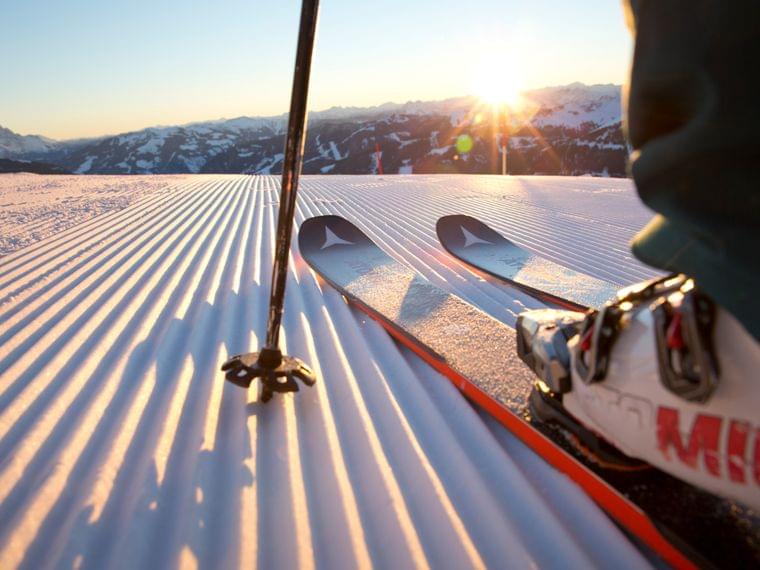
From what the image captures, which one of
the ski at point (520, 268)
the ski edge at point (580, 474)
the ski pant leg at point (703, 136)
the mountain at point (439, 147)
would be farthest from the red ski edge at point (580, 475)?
the mountain at point (439, 147)

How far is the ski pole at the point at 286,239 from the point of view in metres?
0.95

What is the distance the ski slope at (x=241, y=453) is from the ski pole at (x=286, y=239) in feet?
0.28

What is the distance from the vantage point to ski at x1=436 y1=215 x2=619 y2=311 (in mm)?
2184

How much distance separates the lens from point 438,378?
1.47m

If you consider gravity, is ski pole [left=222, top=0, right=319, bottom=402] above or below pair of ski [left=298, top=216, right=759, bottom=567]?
above

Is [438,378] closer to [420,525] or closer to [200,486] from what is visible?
[420,525]

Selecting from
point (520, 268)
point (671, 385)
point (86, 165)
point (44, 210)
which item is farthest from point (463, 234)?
point (86, 165)

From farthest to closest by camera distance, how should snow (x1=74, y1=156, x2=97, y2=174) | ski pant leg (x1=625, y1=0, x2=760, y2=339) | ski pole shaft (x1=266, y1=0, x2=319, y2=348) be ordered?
snow (x1=74, y1=156, x2=97, y2=174), ski pole shaft (x1=266, y1=0, x2=319, y2=348), ski pant leg (x1=625, y1=0, x2=760, y2=339)

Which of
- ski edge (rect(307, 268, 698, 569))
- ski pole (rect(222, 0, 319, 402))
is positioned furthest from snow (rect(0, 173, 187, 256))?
ski edge (rect(307, 268, 698, 569))

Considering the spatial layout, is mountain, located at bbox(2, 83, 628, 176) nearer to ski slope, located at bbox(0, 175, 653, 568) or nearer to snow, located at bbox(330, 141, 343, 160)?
snow, located at bbox(330, 141, 343, 160)

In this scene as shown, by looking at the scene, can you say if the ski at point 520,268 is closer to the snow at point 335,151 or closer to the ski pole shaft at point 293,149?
the ski pole shaft at point 293,149

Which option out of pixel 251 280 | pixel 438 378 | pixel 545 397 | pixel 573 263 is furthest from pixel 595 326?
pixel 573 263

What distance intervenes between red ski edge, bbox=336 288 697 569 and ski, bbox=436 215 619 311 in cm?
100

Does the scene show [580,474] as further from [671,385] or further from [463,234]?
[463,234]
